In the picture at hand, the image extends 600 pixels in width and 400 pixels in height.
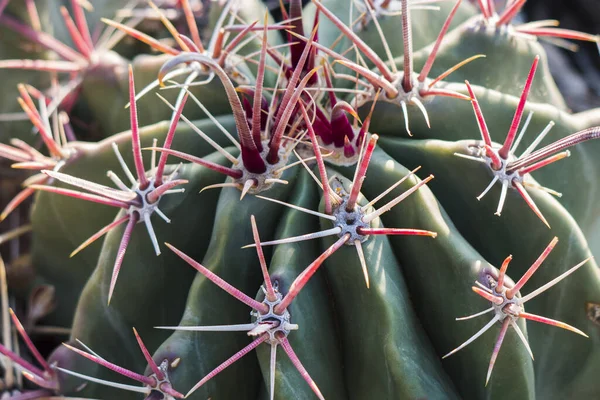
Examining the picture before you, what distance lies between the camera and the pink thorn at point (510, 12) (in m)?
1.52

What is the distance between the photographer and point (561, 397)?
1.51m

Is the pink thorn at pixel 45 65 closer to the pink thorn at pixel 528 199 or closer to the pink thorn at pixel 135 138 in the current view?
the pink thorn at pixel 135 138

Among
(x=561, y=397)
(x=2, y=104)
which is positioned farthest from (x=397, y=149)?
(x=2, y=104)

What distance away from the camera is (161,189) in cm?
128

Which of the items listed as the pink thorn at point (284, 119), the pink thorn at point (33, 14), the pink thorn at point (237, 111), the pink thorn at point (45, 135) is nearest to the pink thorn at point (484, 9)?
the pink thorn at point (284, 119)

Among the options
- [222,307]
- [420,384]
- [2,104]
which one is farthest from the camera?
[2,104]

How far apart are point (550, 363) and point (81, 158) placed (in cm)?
132

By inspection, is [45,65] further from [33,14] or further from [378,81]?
[378,81]

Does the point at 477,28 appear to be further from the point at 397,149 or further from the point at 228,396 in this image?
the point at 228,396

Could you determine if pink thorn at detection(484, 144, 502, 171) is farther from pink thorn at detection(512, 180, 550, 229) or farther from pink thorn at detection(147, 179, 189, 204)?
pink thorn at detection(147, 179, 189, 204)

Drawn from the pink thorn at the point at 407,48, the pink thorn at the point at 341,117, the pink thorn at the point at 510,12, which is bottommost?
the pink thorn at the point at 341,117

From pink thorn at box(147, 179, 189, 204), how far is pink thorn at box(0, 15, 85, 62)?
877 millimetres

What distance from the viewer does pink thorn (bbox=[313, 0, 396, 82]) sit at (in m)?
1.23

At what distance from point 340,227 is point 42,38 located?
4.71ft
